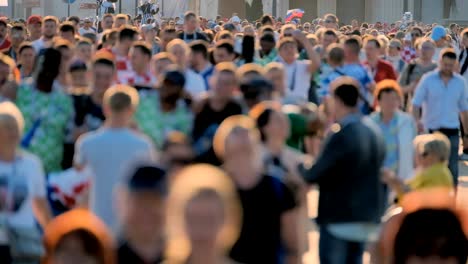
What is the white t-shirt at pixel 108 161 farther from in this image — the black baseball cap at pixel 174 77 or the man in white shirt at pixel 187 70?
the man in white shirt at pixel 187 70

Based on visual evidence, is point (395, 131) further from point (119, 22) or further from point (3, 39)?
point (119, 22)

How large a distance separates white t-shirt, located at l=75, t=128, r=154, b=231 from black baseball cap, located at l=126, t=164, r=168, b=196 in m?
2.73

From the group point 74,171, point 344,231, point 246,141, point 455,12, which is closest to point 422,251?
point 246,141

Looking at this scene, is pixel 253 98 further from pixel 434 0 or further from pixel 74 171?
pixel 434 0

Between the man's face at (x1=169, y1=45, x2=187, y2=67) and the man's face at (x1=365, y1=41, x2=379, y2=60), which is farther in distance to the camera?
the man's face at (x1=365, y1=41, x2=379, y2=60)

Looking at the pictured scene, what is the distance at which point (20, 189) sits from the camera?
21.7ft

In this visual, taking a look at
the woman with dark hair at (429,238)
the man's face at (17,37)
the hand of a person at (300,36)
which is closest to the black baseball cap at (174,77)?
the hand of a person at (300,36)

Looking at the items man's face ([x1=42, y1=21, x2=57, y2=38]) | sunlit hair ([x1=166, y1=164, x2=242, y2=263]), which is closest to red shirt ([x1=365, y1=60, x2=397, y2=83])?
man's face ([x1=42, y1=21, x2=57, y2=38])

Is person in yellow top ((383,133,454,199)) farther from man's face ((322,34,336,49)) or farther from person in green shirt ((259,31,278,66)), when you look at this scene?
man's face ((322,34,336,49))

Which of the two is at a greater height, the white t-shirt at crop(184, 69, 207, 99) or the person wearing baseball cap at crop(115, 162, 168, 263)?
the white t-shirt at crop(184, 69, 207, 99)

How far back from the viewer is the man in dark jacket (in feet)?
25.0

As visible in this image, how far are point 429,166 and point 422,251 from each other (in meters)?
4.96

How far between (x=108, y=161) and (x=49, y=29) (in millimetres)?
8631

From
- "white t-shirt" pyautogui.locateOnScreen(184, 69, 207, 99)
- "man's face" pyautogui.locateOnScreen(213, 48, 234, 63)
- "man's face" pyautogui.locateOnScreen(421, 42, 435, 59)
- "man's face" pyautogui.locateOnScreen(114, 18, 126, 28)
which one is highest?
"man's face" pyautogui.locateOnScreen(114, 18, 126, 28)
